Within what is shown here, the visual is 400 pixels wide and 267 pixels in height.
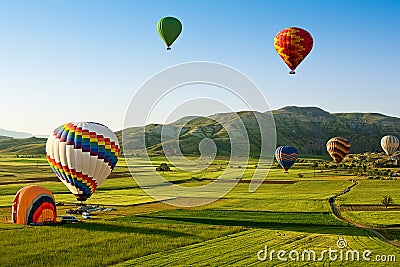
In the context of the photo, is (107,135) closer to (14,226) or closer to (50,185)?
(14,226)

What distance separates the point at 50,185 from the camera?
7206 cm

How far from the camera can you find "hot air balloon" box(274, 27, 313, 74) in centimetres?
4803

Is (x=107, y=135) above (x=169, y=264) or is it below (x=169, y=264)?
above

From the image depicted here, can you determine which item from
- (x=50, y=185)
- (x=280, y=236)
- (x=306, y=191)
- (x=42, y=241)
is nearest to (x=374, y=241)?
(x=280, y=236)

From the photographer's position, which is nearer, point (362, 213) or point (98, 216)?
point (98, 216)

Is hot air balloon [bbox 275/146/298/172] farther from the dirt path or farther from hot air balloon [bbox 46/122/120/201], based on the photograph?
hot air balloon [bbox 46/122/120/201]

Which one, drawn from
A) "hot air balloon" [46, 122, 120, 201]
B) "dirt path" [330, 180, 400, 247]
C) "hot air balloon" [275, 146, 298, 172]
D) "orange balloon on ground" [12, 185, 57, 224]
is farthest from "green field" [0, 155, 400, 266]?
"hot air balloon" [275, 146, 298, 172]

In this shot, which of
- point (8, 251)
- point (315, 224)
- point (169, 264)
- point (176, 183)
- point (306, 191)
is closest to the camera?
point (169, 264)

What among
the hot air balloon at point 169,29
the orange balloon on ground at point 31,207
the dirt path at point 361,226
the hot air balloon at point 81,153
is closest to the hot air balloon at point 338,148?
the dirt path at point 361,226

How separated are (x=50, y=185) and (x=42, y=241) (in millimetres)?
44274

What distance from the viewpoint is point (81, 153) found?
39.8m

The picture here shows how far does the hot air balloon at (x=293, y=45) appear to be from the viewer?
4803cm

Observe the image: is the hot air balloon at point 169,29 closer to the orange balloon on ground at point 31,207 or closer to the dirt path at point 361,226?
the orange balloon on ground at point 31,207

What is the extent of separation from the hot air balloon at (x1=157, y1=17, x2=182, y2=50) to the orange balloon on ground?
61.3 ft
